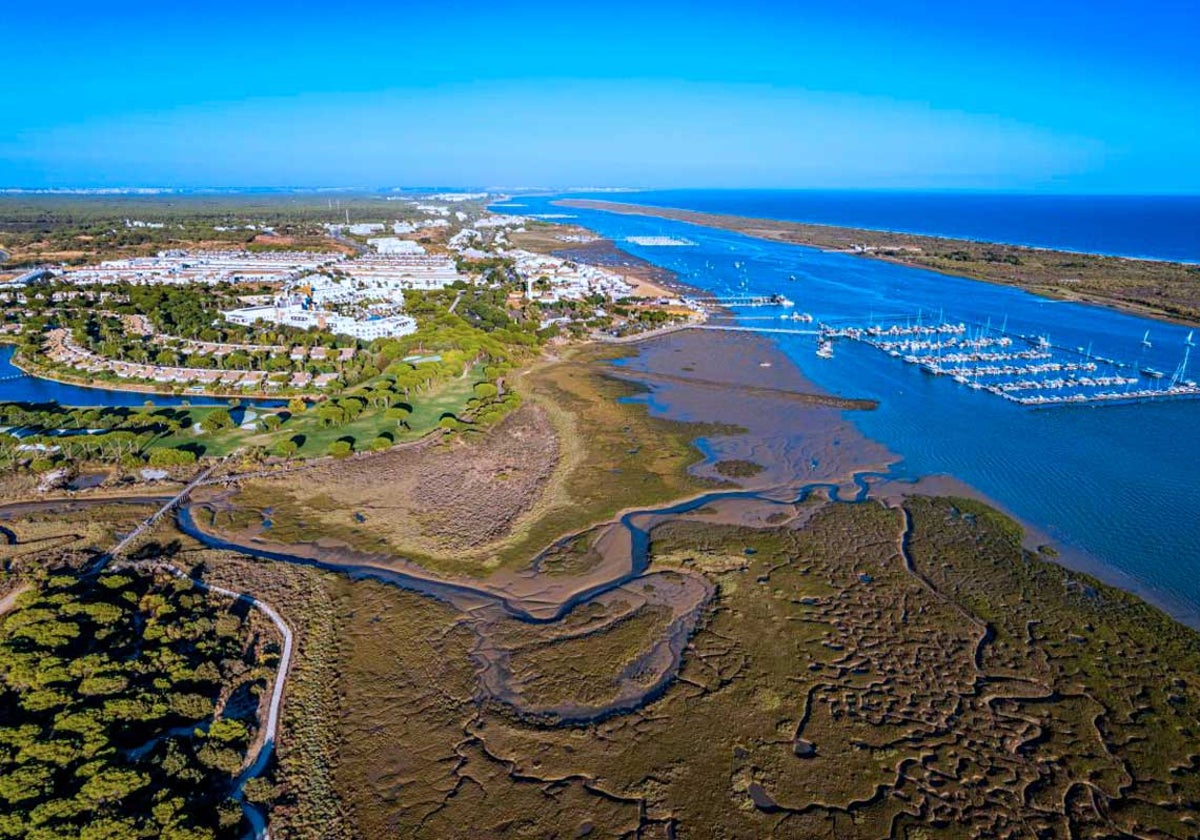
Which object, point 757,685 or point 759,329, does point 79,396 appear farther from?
point 759,329

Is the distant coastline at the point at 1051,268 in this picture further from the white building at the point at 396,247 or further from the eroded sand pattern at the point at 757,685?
the white building at the point at 396,247

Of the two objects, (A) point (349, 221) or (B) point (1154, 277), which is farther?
(A) point (349, 221)

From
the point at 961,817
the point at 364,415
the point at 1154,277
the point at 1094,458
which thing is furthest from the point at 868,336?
the point at 1154,277

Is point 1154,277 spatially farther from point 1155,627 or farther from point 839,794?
point 839,794

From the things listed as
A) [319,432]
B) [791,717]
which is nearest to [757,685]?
[791,717]

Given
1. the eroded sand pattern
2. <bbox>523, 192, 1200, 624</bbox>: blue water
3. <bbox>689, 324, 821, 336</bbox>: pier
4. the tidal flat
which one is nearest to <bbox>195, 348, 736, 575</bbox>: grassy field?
the tidal flat

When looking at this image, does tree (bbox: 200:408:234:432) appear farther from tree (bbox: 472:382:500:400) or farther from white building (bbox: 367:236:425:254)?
white building (bbox: 367:236:425:254)
